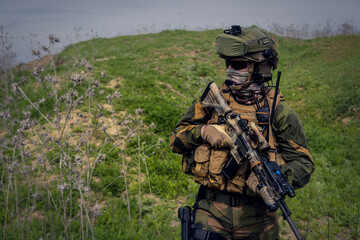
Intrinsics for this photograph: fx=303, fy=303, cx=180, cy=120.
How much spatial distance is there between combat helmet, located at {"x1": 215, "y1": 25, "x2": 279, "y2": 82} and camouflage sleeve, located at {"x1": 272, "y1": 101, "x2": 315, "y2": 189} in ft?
1.05

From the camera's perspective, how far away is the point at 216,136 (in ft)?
7.14

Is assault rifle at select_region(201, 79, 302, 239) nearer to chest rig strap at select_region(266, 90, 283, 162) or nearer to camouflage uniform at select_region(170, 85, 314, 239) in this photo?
chest rig strap at select_region(266, 90, 283, 162)

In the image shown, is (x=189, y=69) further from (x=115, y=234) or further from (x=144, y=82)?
(x=115, y=234)

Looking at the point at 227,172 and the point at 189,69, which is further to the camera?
the point at 189,69

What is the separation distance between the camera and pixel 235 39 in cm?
223

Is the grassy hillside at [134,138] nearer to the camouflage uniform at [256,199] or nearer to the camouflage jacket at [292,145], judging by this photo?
the camouflage uniform at [256,199]

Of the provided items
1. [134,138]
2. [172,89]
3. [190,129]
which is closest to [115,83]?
[172,89]

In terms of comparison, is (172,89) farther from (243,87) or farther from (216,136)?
(216,136)

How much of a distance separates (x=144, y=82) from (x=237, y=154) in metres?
8.48

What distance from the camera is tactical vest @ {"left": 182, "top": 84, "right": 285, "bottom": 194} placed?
85.5 inches

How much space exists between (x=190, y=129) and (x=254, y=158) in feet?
2.07

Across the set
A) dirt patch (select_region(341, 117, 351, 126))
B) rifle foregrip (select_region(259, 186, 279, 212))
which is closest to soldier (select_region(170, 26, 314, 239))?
rifle foregrip (select_region(259, 186, 279, 212))

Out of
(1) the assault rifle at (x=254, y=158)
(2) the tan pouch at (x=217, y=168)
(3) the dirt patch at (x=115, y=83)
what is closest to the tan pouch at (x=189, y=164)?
(2) the tan pouch at (x=217, y=168)

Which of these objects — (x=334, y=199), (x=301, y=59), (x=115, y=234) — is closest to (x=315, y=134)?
(x=334, y=199)
